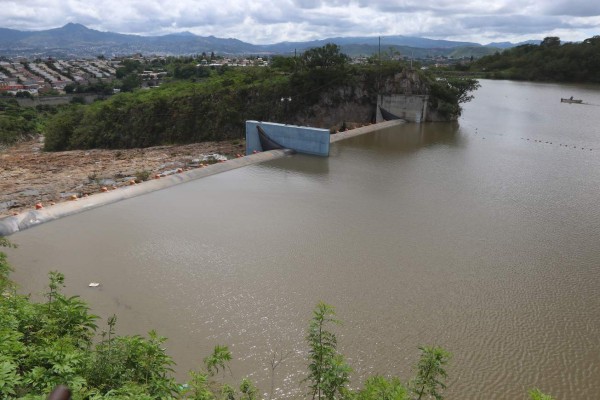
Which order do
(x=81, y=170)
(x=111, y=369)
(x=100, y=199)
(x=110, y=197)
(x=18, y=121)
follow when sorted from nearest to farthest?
(x=111, y=369)
(x=100, y=199)
(x=110, y=197)
(x=81, y=170)
(x=18, y=121)

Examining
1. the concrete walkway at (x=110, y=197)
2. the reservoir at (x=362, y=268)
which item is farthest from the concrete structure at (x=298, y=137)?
the reservoir at (x=362, y=268)

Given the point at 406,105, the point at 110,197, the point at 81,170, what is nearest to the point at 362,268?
the point at 110,197

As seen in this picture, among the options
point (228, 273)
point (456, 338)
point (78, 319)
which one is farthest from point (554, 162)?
point (78, 319)

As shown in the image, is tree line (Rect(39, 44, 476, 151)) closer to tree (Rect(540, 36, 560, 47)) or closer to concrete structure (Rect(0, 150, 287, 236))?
concrete structure (Rect(0, 150, 287, 236))

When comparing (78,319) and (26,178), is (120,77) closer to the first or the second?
(26,178)

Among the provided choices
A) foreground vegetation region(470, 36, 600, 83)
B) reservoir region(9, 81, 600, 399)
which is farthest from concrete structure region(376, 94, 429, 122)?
foreground vegetation region(470, 36, 600, 83)

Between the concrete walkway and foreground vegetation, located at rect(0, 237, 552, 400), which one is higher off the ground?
foreground vegetation, located at rect(0, 237, 552, 400)

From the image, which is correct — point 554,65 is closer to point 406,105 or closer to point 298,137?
point 406,105
